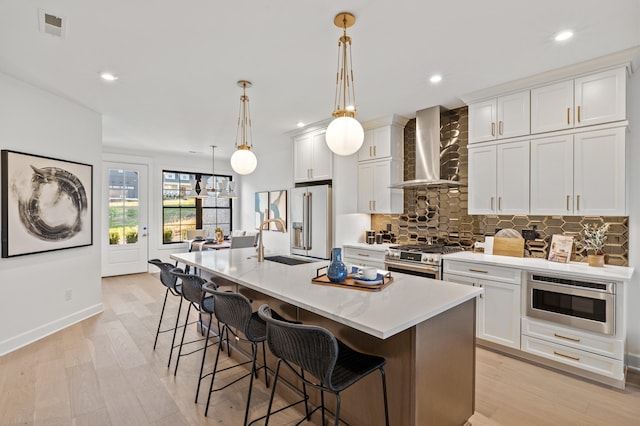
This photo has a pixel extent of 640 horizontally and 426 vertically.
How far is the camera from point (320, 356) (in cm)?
146

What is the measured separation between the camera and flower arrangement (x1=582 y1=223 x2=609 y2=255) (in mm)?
2893

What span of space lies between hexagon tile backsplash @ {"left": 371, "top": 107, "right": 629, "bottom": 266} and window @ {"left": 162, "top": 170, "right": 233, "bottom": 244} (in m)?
4.38

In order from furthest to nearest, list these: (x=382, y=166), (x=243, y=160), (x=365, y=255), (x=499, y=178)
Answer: (x=382, y=166) → (x=365, y=255) → (x=499, y=178) → (x=243, y=160)

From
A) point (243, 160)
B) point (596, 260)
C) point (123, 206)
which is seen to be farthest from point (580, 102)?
point (123, 206)

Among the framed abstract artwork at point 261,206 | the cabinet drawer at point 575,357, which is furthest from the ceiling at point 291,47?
the framed abstract artwork at point 261,206

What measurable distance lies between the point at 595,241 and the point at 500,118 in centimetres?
144

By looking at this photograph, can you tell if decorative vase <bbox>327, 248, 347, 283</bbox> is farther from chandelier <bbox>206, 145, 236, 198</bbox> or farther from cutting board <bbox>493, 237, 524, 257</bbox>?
chandelier <bbox>206, 145, 236, 198</bbox>

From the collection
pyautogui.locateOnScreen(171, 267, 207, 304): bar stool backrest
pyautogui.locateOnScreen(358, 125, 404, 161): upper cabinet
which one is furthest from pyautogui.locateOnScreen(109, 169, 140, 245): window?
pyautogui.locateOnScreen(358, 125, 404, 161): upper cabinet

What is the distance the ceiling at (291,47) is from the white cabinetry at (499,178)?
68cm

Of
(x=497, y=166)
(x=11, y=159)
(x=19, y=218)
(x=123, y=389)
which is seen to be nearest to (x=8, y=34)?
(x=11, y=159)

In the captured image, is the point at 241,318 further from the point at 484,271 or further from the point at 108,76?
the point at 108,76

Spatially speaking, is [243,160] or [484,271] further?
[243,160]

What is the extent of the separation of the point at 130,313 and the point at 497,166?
484 centimetres

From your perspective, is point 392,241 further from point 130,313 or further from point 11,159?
point 11,159
